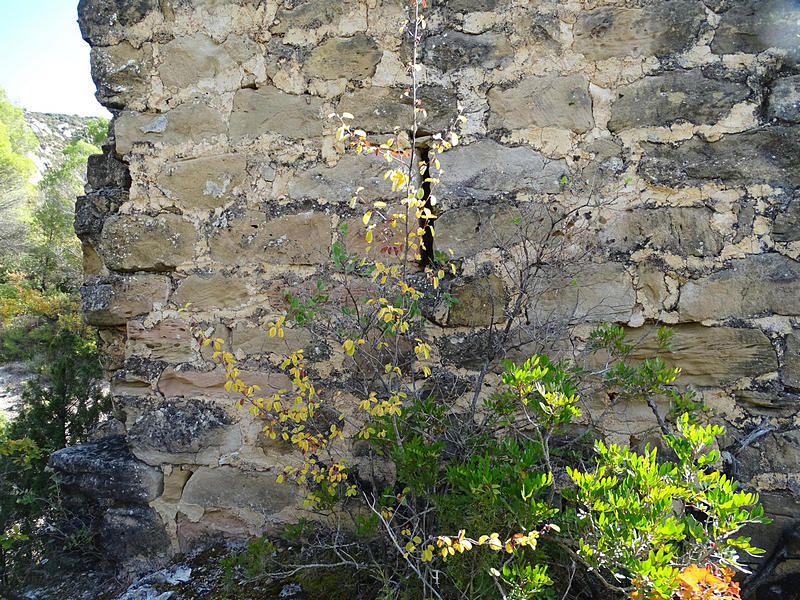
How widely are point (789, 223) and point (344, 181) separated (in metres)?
1.47

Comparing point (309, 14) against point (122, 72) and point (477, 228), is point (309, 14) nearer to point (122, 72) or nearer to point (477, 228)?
point (122, 72)

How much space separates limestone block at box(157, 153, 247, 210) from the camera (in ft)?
6.50

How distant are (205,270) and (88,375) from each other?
6.87 ft

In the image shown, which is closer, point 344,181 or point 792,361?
point 792,361

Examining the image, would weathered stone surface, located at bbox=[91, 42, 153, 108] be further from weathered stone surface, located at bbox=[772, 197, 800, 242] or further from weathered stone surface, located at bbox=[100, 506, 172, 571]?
weathered stone surface, located at bbox=[772, 197, 800, 242]

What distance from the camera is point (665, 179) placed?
176 centimetres

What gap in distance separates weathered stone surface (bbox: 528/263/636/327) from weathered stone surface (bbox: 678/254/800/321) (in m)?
0.18

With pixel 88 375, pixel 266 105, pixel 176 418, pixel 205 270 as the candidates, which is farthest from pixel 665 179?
pixel 88 375

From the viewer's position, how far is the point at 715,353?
69.0 inches

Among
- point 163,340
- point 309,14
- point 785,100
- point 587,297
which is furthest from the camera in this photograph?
point 163,340

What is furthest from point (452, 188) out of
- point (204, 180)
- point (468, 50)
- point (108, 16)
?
point (108, 16)

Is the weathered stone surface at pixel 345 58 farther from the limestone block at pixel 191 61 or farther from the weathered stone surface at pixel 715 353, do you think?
the weathered stone surface at pixel 715 353

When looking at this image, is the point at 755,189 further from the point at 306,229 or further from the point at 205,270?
the point at 205,270

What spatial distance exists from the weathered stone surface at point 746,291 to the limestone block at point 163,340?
1.76 meters
